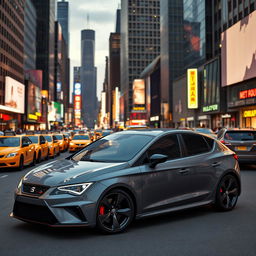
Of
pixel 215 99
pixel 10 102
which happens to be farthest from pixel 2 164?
pixel 10 102

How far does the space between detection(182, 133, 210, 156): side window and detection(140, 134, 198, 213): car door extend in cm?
23

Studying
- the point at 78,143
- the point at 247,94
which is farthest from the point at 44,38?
the point at 78,143

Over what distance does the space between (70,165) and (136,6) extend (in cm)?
18127

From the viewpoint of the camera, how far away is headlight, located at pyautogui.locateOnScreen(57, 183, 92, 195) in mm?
5359

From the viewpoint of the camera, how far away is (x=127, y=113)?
179375 mm

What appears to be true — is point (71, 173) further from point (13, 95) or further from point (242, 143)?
point (13, 95)

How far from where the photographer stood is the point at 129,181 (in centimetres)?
581

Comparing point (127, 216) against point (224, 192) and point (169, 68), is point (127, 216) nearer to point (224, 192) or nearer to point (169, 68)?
point (224, 192)

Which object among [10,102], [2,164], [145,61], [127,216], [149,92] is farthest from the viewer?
[145,61]

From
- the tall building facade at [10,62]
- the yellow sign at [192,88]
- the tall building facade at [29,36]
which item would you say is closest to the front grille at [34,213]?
the yellow sign at [192,88]

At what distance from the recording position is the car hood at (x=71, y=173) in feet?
17.9

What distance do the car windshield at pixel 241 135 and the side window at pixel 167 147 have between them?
9.00 meters

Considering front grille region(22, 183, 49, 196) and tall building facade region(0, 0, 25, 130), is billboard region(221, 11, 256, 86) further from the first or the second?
front grille region(22, 183, 49, 196)

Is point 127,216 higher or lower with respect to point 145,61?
lower
